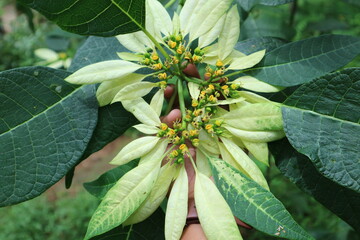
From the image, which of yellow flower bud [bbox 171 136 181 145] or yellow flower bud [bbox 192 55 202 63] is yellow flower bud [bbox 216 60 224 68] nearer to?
yellow flower bud [bbox 192 55 202 63]

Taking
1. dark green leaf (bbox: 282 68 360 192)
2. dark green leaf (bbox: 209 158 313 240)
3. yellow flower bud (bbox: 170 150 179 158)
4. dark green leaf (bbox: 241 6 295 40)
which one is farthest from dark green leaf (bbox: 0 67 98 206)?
dark green leaf (bbox: 241 6 295 40)

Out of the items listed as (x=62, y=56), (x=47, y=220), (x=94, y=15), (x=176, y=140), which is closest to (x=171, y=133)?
(x=176, y=140)

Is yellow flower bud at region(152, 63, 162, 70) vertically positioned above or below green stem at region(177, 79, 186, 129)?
above

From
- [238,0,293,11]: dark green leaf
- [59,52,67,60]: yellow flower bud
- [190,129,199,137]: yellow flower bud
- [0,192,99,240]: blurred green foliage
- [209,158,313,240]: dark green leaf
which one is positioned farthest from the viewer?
[0,192,99,240]: blurred green foliage

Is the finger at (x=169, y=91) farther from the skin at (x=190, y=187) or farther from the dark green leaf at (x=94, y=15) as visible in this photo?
the dark green leaf at (x=94, y=15)

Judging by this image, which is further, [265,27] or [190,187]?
[265,27]

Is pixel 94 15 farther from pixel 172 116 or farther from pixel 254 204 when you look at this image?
pixel 254 204

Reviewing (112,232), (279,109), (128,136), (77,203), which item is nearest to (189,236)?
(112,232)
